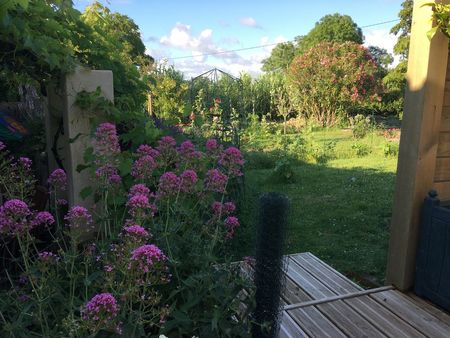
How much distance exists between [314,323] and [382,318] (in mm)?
409

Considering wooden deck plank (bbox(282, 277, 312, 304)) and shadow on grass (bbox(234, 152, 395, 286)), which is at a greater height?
shadow on grass (bbox(234, 152, 395, 286))

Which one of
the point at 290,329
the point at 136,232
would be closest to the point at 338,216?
the point at 290,329

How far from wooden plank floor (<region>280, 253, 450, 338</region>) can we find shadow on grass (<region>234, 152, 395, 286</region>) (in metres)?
0.35

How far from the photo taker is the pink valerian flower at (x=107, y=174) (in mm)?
1620

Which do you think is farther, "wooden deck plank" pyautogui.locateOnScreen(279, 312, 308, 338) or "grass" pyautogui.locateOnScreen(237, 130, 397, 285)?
"grass" pyautogui.locateOnScreen(237, 130, 397, 285)

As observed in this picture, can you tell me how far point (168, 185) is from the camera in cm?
153

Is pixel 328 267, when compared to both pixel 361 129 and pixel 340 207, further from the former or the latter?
pixel 361 129

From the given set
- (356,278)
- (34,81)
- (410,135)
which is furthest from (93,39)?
(356,278)

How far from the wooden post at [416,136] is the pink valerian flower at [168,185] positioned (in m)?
1.61

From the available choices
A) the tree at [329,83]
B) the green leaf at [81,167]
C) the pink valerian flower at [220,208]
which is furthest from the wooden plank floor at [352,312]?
the tree at [329,83]

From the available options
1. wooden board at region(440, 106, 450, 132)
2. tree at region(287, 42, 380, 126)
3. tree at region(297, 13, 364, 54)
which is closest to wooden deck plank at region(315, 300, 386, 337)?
wooden board at region(440, 106, 450, 132)

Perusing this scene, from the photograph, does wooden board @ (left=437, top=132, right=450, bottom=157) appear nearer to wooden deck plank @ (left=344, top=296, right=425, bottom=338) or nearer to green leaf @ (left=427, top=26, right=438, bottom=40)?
green leaf @ (left=427, top=26, right=438, bottom=40)

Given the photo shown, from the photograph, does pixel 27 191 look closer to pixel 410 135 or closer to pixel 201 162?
pixel 201 162

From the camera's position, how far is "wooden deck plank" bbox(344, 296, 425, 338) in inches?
83.9
